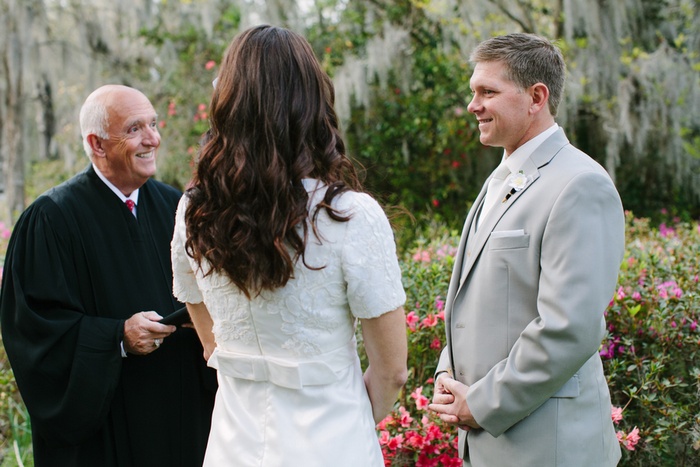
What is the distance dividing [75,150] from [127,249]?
8505mm

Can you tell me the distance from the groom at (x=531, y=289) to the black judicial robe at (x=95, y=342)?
1.15m

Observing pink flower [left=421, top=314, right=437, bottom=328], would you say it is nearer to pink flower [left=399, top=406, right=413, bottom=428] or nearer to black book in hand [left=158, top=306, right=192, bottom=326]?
pink flower [left=399, top=406, right=413, bottom=428]

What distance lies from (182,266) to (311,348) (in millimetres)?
466

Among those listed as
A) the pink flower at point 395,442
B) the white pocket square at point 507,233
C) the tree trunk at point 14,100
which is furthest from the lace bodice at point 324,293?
the tree trunk at point 14,100

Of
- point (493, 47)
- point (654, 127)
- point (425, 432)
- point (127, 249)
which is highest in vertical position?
point (493, 47)

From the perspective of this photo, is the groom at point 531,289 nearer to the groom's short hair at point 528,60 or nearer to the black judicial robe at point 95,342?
the groom's short hair at point 528,60

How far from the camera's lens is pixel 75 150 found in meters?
10.5

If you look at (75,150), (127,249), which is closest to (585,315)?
(127,249)

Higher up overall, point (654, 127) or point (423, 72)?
point (423, 72)

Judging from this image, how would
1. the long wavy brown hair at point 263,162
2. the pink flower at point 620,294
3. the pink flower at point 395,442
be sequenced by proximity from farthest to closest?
the pink flower at point 620,294
the pink flower at point 395,442
the long wavy brown hair at point 263,162

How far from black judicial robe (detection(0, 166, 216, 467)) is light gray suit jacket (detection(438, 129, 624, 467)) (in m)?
1.20

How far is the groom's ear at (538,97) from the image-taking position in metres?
1.99

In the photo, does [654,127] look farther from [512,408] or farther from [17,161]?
[17,161]

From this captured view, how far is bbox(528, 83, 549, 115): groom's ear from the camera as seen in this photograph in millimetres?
1986
